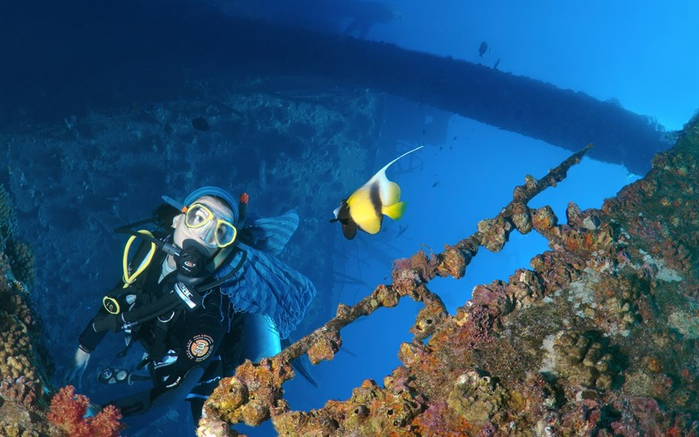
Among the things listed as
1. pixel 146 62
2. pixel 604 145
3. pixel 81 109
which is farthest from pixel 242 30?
pixel 604 145

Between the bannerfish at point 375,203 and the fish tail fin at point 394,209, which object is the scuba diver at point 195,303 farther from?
the fish tail fin at point 394,209

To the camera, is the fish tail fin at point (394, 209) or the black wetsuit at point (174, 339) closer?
the fish tail fin at point (394, 209)

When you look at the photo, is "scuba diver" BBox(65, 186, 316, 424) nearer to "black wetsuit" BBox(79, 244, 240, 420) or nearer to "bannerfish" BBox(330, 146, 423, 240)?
"black wetsuit" BBox(79, 244, 240, 420)

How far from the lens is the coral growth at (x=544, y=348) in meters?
2.04

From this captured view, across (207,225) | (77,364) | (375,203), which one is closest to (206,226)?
(207,225)

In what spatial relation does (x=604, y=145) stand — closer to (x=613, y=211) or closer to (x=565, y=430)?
(x=613, y=211)

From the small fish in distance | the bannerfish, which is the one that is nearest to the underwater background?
the small fish in distance

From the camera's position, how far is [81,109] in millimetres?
10273

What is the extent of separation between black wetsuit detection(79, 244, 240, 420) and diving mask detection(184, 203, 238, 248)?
48 cm

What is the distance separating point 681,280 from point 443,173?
234 feet

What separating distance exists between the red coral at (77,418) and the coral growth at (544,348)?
122 centimetres

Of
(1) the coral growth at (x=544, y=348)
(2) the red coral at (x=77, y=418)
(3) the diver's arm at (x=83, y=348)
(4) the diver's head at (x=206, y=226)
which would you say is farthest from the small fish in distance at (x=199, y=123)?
(1) the coral growth at (x=544, y=348)

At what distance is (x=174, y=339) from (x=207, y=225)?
3.82ft

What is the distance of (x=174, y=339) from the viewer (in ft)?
12.9
